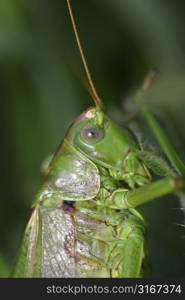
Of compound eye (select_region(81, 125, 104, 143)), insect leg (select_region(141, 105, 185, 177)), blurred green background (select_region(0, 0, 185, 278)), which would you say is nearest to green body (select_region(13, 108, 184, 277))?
compound eye (select_region(81, 125, 104, 143))

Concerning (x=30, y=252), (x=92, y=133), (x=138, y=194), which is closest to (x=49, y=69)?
(x=92, y=133)

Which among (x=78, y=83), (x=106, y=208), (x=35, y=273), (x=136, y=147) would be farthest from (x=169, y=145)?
(x=78, y=83)

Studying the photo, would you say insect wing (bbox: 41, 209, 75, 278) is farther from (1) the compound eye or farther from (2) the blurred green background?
(2) the blurred green background

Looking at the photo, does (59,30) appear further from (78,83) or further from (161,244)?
(161,244)

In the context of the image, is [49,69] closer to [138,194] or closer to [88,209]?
[88,209]

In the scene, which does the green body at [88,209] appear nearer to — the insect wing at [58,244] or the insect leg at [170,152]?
the insect wing at [58,244]

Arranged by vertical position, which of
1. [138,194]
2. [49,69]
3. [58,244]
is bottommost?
[58,244]
